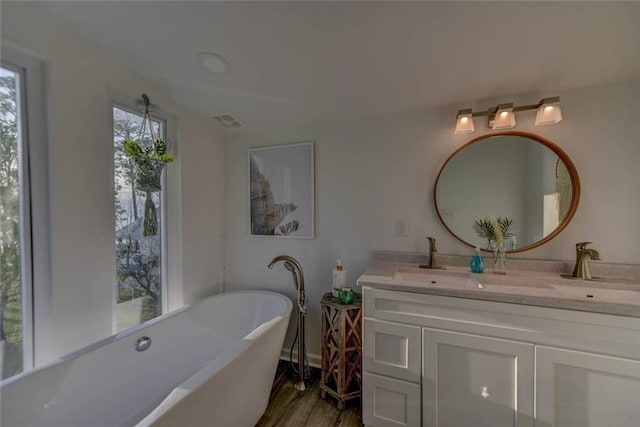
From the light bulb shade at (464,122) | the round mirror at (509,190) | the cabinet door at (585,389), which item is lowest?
the cabinet door at (585,389)

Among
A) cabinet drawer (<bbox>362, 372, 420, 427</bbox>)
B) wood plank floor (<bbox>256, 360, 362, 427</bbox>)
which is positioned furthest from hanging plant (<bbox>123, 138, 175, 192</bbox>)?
cabinet drawer (<bbox>362, 372, 420, 427</bbox>)

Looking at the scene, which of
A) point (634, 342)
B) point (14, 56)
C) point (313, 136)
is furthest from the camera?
point (313, 136)

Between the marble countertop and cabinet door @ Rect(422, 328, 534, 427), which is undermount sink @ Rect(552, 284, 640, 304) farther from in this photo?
cabinet door @ Rect(422, 328, 534, 427)

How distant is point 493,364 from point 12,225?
7.66ft

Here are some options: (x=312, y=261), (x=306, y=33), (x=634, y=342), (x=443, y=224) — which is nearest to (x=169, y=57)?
(x=306, y=33)

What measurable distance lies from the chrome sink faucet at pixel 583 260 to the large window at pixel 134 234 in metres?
2.54

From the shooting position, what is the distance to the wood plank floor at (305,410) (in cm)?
153

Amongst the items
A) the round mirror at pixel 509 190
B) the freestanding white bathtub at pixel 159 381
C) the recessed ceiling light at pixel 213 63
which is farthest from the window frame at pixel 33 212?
the round mirror at pixel 509 190

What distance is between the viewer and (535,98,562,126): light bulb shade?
56.4 inches

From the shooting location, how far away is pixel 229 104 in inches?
74.4

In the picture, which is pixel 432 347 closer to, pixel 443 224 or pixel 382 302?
pixel 382 302

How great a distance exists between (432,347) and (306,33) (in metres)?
1.69

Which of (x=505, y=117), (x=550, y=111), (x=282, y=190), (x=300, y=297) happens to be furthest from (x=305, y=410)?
(x=550, y=111)

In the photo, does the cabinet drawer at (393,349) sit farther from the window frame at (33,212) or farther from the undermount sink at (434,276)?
the window frame at (33,212)
